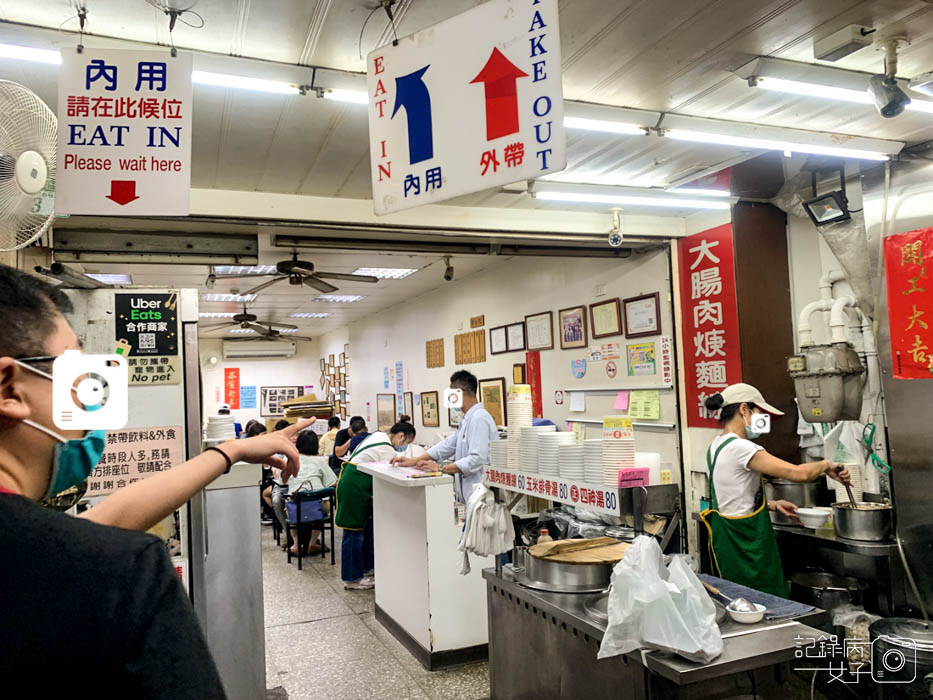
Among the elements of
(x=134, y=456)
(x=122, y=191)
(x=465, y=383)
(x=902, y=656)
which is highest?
(x=122, y=191)

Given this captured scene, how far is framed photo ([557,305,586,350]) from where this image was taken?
19.0 ft

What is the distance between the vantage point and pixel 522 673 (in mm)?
2691

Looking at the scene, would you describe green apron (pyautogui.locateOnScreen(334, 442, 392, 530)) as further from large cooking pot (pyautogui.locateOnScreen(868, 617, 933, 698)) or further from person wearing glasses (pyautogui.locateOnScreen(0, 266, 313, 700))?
person wearing glasses (pyautogui.locateOnScreen(0, 266, 313, 700))

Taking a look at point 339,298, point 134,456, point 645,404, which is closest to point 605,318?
point 645,404

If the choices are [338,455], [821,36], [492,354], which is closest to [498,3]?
[821,36]

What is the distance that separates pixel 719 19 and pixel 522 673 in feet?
9.30

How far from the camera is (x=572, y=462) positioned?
263cm

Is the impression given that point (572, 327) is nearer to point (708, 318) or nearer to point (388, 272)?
point (708, 318)

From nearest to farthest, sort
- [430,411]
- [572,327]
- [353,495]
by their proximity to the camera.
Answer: [353,495] → [572,327] → [430,411]

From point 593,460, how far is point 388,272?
5.04m

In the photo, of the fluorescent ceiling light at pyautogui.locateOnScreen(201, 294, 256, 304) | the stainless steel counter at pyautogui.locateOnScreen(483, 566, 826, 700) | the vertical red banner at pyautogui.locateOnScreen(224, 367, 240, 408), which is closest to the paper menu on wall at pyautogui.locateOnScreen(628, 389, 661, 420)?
the stainless steel counter at pyautogui.locateOnScreen(483, 566, 826, 700)

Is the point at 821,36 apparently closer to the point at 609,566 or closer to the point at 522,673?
the point at 609,566

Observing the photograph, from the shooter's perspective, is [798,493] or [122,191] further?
[798,493]

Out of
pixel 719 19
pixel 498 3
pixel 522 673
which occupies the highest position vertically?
pixel 719 19
